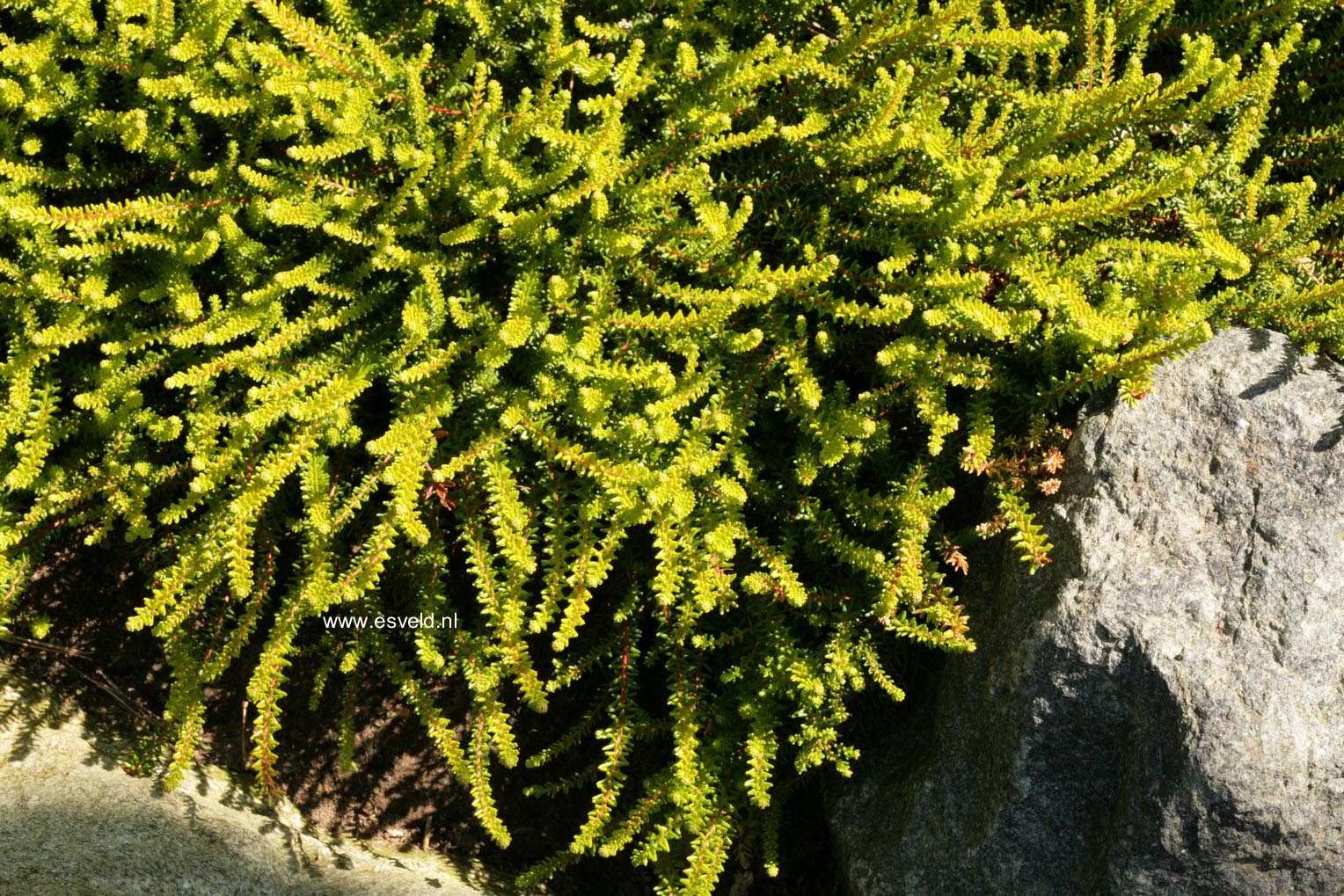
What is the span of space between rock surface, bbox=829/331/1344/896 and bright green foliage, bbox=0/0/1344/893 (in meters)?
0.17

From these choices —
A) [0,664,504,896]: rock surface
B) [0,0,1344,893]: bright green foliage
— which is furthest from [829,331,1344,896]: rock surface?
[0,664,504,896]: rock surface

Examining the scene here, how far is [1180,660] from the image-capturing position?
248 cm

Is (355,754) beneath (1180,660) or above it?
beneath

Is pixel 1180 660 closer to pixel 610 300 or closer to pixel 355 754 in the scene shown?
pixel 610 300

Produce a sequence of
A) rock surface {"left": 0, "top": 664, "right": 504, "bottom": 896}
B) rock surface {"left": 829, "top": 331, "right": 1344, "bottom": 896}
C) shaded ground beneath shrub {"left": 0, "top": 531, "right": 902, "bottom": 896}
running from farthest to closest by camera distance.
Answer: shaded ground beneath shrub {"left": 0, "top": 531, "right": 902, "bottom": 896} < rock surface {"left": 0, "top": 664, "right": 504, "bottom": 896} < rock surface {"left": 829, "top": 331, "right": 1344, "bottom": 896}

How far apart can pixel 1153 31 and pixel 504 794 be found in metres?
3.15

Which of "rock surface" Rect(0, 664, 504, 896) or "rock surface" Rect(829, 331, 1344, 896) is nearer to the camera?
"rock surface" Rect(829, 331, 1344, 896)

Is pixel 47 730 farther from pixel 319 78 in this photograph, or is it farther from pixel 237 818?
pixel 319 78

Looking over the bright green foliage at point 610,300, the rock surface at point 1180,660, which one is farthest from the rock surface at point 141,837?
the rock surface at point 1180,660

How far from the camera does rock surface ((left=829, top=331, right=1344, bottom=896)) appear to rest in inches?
95.4

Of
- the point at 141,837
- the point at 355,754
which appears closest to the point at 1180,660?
the point at 355,754

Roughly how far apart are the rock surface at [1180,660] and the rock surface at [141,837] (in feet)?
5.75

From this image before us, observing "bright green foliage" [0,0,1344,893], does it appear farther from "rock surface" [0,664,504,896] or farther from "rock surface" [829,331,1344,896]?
"rock surface" [0,664,504,896]

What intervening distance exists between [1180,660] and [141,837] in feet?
9.20
